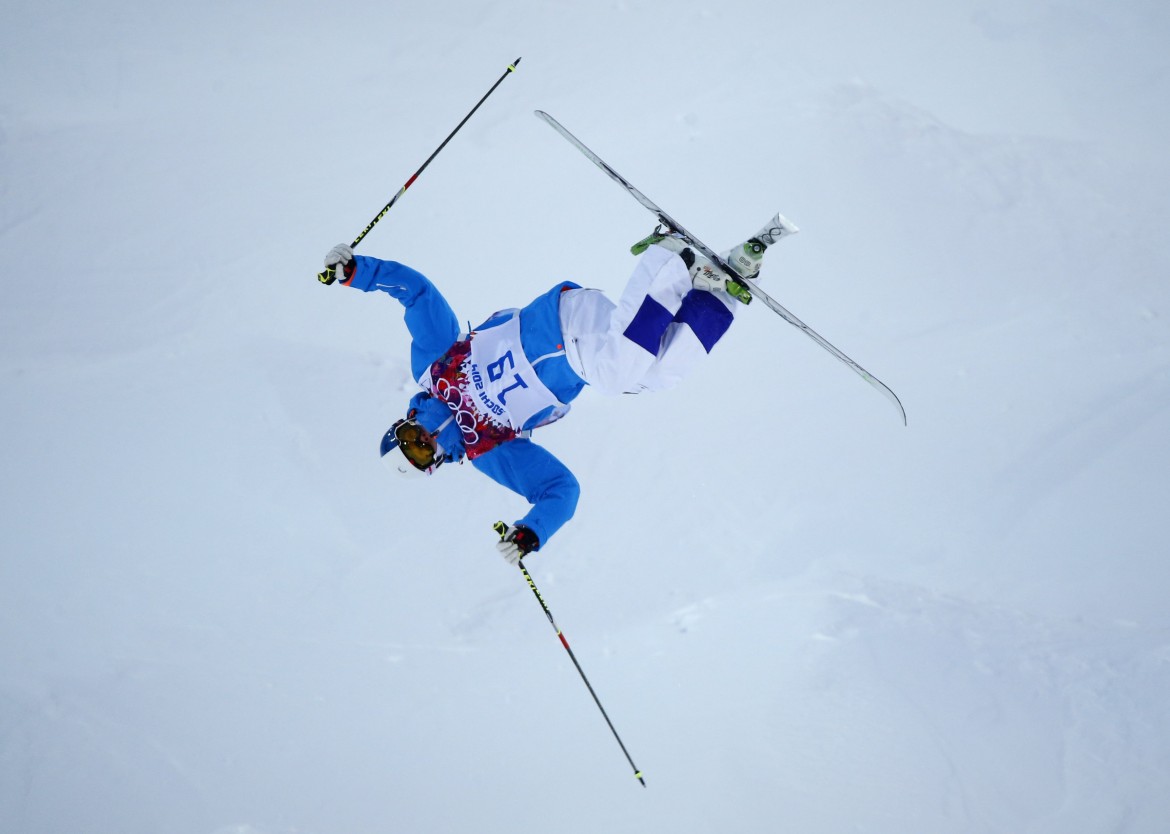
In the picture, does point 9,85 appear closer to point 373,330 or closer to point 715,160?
point 373,330

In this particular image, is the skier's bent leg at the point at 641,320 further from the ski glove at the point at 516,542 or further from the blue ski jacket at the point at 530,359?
the ski glove at the point at 516,542

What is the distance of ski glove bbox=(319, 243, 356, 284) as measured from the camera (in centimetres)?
353

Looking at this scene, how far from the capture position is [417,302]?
12.1 feet

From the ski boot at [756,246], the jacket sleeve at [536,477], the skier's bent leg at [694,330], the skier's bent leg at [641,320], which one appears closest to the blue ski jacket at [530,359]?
the jacket sleeve at [536,477]

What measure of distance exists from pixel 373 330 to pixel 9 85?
1.82 meters

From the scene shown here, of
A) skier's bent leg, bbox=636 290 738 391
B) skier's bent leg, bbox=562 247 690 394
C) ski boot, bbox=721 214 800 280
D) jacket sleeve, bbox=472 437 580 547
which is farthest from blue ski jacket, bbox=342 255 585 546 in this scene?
ski boot, bbox=721 214 800 280

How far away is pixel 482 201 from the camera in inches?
193

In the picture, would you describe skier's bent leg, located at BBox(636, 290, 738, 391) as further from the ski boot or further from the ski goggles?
the ski goggles

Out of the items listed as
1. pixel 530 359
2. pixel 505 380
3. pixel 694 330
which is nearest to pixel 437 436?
pixel 505 380

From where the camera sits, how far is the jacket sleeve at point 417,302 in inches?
142

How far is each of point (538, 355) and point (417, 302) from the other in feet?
1.53

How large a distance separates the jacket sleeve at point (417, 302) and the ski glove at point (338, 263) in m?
0.03

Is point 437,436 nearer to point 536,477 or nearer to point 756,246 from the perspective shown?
point 536,477

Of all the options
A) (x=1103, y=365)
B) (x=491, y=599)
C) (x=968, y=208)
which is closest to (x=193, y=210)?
(x=491, y=599)
